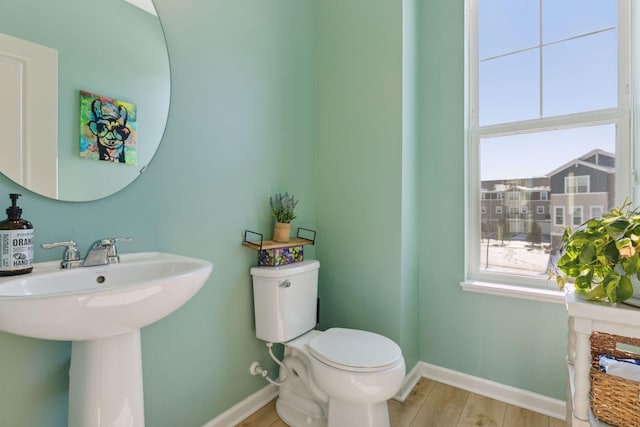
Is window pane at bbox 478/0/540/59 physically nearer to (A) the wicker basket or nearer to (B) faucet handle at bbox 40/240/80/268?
(A) the wicker basket

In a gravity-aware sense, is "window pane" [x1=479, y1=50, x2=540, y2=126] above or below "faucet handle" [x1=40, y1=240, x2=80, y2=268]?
above

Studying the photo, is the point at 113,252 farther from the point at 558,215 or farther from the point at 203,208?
the point at 558,215

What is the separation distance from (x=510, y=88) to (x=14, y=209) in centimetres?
232

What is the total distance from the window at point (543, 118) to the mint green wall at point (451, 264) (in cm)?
11

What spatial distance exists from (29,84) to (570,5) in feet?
8.05

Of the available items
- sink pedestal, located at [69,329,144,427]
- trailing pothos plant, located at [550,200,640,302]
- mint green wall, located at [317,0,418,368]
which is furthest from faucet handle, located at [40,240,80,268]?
trailing pothos plant, located at [550,200,640,302]

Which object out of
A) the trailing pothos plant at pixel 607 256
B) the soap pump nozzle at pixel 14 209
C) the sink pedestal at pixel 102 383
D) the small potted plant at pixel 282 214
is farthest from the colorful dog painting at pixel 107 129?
the trailing pothos plant at pixel 607 256

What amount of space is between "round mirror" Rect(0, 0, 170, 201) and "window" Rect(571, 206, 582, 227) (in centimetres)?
205

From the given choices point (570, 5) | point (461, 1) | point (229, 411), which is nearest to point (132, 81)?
point (229, 411)

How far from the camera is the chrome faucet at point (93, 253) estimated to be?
→ 980mm

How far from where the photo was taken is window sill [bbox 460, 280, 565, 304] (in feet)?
5.42

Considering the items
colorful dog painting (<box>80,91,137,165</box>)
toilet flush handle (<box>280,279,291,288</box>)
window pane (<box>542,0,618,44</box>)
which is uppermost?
window pane (<box>542,0,618,44</box>)

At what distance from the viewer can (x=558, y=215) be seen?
175 centimetres

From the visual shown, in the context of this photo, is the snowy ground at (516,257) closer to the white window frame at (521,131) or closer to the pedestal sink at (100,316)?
the white window frame at (521,131)
